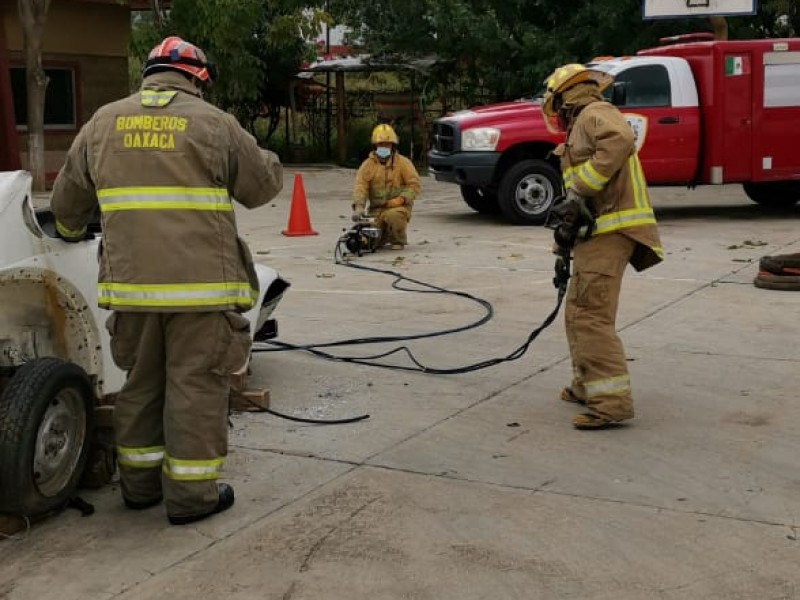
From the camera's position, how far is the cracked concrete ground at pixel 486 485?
404 cm

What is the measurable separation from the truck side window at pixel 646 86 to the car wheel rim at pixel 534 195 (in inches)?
53.4

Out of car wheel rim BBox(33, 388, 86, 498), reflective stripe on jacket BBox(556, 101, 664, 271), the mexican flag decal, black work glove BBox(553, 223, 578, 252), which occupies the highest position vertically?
the mexican flag decal

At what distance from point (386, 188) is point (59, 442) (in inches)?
311

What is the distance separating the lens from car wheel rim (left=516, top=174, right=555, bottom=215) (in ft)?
47.8

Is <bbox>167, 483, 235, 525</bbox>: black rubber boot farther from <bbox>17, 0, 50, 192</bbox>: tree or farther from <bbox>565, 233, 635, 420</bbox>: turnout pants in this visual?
<bbox>17, 0, 50, 192</bbox>: tree

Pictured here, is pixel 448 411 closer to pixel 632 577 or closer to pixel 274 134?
pixel 632 577

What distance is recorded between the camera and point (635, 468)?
17.0ft

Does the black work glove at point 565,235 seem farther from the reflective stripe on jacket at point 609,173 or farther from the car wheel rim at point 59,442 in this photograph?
the car wheel rim at point 59,442

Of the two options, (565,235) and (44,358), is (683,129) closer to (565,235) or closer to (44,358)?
(565,235)

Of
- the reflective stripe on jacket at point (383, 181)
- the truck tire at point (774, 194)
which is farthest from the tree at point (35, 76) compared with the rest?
the truck tire at point (774, 194)

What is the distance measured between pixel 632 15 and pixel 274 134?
10.9 metres

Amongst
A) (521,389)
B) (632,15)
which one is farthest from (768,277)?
(632,15)

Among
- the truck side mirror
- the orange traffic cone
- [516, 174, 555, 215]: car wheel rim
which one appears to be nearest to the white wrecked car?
the orange traffic cone

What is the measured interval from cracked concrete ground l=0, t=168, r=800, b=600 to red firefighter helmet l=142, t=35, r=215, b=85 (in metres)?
1.70
